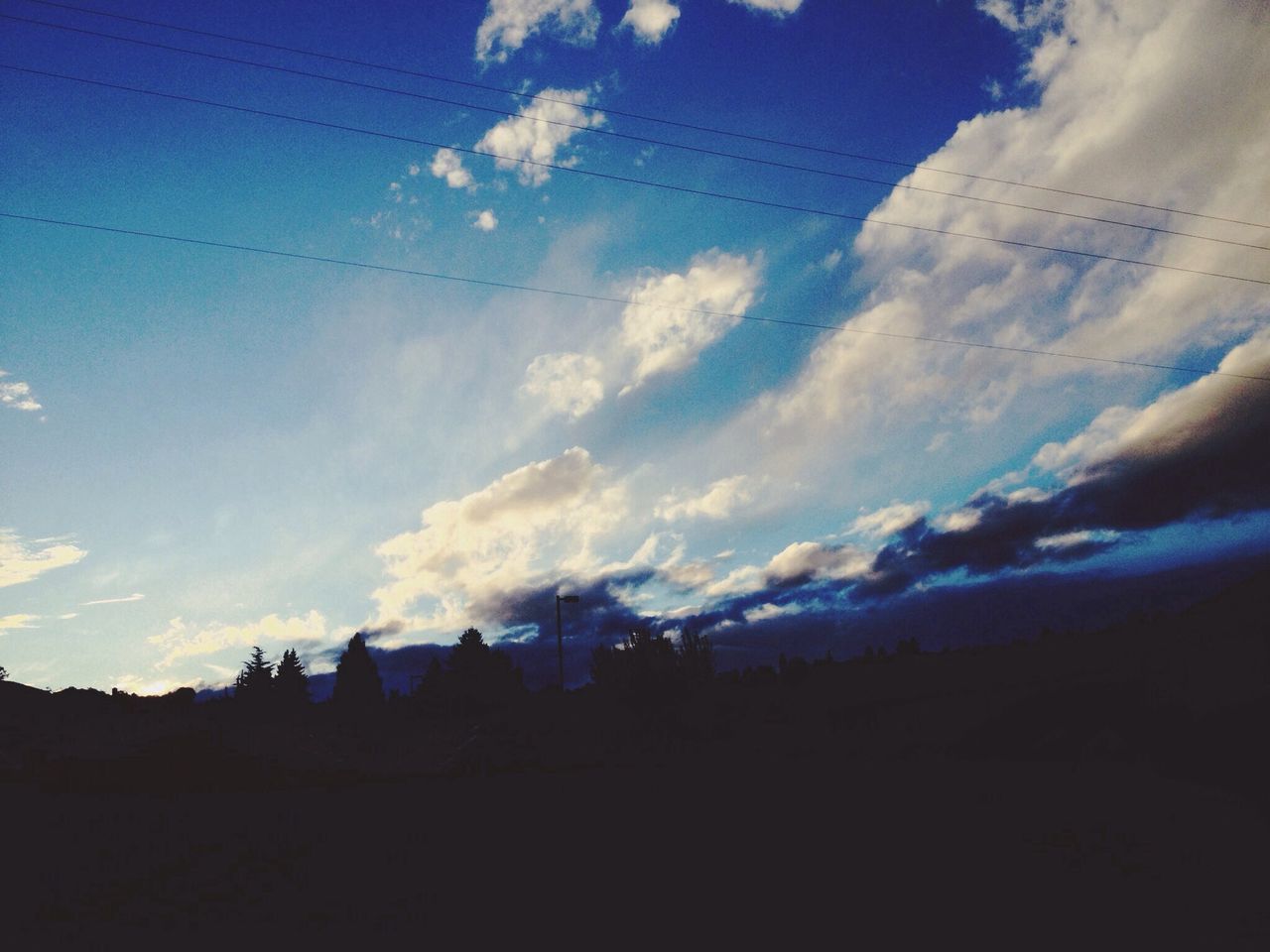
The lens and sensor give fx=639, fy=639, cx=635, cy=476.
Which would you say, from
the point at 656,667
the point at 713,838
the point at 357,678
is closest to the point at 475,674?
the point at 357,678

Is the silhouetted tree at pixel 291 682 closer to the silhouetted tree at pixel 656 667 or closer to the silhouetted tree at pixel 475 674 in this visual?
the silhouetted tree at pixel 475 674

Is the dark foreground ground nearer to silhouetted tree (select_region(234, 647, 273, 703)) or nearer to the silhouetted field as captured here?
the silhouetted field

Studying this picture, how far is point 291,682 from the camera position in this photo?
58.7 metres

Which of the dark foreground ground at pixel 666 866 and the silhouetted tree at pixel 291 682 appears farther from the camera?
the silhouetted tree at pixel 291 682

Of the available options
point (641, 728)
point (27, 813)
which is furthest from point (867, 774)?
point (27, 813)

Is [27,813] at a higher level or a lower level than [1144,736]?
higher

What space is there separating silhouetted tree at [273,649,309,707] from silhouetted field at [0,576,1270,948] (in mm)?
42043

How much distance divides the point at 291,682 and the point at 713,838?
203 ft

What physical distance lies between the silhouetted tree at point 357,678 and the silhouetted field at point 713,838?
40468 mm

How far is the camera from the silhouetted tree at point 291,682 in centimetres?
5722

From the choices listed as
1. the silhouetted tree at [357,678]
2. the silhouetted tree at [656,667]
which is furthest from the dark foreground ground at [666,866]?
the silhouetted tree at [357,678]

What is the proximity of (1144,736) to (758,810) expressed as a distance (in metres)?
11.0

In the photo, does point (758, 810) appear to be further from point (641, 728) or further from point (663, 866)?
point (641, 728)

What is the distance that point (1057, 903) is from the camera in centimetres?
627
